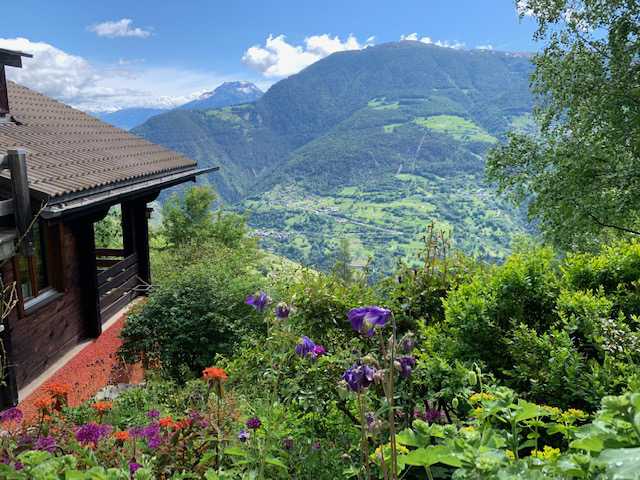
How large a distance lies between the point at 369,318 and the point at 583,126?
1075cm

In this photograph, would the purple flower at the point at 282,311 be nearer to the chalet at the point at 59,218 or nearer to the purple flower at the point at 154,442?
the purple flower at the point at 154,442

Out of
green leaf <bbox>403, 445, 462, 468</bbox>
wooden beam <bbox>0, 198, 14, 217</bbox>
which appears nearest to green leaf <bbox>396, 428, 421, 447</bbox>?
green leaf <bbox>403, 445, 462, 468</bbox>

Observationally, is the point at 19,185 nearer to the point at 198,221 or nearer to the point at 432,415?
the point at 432,415

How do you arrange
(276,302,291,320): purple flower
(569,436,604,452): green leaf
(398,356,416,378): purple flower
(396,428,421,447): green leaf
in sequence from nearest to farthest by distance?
1. (569,436,604,452): green leaf
2. (396,428,421,447): green leaf
3. (398,356,416,378): purple flower
4. (276,302,291,320): purple flower

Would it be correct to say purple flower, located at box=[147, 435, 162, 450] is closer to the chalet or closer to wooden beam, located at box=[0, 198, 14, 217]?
the chalet

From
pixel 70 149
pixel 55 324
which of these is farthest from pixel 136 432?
pixel 70 149

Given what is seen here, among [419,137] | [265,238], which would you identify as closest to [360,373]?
[265,238]

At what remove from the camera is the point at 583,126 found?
10602mm

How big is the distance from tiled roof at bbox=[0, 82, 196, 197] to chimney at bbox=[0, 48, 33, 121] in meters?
0.23

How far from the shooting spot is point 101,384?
6.54 m

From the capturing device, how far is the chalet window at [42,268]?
6.18 meters

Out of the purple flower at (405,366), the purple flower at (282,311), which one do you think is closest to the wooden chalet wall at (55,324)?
the purple flower at (282,311)

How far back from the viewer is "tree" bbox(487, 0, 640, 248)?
Result: 32.1 feet

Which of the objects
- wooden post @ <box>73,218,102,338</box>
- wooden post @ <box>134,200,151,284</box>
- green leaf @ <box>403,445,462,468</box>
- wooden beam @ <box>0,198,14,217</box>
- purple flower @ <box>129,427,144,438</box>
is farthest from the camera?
wooden post @ <box>134,200,151,284</box>
